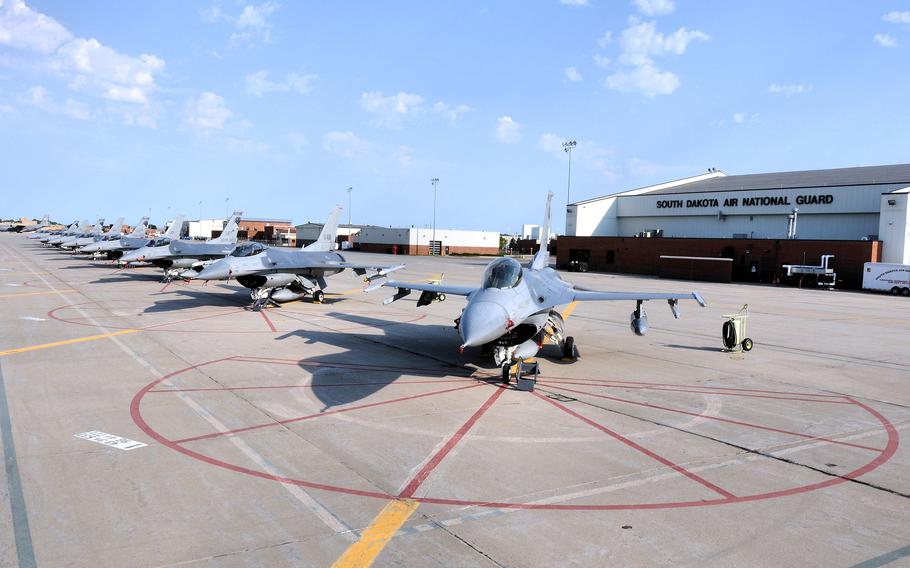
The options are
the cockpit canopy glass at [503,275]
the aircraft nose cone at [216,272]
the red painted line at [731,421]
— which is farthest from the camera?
the aircraft nose cone at [216,272]

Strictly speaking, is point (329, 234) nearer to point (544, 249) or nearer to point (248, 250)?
point (248, 250)

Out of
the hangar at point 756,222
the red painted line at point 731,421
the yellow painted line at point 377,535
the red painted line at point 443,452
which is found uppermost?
the hangar at point 756,222

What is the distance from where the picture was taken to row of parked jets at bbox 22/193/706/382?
1309 centimetres

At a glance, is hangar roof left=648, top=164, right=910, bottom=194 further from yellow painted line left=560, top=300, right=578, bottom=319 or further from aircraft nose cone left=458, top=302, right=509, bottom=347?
aircraft nose cone left=458, top=302, right=509, bottom=347

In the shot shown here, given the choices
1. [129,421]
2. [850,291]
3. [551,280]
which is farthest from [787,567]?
[850,291]

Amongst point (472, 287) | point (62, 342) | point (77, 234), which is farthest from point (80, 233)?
point (472, 287)

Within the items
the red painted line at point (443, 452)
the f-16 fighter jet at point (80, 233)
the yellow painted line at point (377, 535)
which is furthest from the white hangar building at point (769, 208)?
the f-16 fighter jet at point (80, 233)

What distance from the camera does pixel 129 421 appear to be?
1009 centimetres

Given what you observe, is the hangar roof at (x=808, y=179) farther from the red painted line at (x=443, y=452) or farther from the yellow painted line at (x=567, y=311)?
the red painted line at (x=443, y=452)

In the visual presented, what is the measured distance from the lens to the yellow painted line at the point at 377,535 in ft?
19.1

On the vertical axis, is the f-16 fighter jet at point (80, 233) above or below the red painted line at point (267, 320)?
above

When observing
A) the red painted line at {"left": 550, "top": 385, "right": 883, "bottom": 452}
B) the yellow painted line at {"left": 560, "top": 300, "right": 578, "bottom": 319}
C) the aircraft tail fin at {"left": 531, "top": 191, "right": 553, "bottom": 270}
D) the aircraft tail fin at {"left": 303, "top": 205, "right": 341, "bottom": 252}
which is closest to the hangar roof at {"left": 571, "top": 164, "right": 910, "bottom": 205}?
the yellow painted line at {"left": 560, "top": 300, "right": 578, "bottom": 319}

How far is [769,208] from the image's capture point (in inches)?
2413

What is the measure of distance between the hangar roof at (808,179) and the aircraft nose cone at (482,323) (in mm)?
55715
